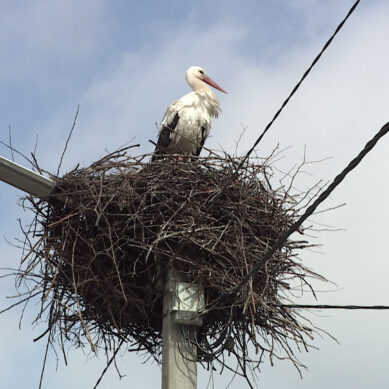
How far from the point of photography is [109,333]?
5.41 metres

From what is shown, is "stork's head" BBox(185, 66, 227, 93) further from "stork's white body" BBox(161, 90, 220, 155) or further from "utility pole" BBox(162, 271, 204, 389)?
"utility pole" BBox(162, 271, 204, 389)

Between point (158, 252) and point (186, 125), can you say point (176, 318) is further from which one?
point (186, 125)

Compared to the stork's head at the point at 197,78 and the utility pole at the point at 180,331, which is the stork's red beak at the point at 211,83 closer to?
the stork's head at the point at 197,78

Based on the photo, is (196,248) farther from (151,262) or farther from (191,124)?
(191,124)

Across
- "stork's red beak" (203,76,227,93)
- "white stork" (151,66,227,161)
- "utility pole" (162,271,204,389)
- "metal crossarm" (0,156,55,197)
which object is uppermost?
"stork's red beak" (203,76,227,93)

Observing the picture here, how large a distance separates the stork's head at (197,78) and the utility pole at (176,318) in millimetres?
3307

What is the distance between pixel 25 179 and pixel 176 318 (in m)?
1.17

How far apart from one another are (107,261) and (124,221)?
27 cm

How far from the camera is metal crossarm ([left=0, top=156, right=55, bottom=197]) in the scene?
4.78 meters

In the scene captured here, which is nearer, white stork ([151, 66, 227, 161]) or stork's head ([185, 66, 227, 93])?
white stork ([151, 66, 227, 161])

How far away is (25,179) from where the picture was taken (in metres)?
4.91

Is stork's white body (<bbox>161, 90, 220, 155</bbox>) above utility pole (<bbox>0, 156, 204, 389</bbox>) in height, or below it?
above

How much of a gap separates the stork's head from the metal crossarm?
3202 mm

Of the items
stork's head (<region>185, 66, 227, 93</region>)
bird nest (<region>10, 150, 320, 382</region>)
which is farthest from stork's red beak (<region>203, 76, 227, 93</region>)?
bird nest (<region>10, 150, 320, 382</region>)
